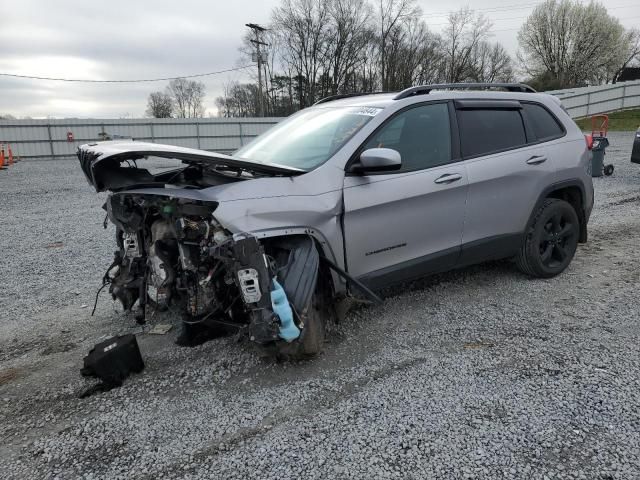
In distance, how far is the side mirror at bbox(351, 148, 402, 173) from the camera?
328 cm

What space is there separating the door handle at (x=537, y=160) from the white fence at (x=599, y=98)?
28364 mm

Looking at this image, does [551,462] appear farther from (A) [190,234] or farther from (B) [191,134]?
(B) [191,134]

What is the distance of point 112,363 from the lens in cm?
313

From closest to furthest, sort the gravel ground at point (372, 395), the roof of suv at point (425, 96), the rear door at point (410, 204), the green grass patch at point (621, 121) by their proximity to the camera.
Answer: the gravel ground at point (372, 395) < the rear door at point (410, 204) < the roof of suv at point (425, 96) < the green grass patch at point (621, 121)

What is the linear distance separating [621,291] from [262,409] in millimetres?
3648

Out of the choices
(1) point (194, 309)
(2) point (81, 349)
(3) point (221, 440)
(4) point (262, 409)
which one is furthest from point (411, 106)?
(2) point (81, 349)

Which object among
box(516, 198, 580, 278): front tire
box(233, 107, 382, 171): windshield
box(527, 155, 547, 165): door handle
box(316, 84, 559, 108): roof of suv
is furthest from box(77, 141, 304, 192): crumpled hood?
box(516, 198, 580, 278): front tire

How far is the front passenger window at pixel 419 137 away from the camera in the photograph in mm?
3730

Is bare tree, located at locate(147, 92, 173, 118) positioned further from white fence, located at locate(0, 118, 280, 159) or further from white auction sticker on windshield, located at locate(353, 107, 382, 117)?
white auction sticker on windshield, located at locate(353, 107, 382, 117)

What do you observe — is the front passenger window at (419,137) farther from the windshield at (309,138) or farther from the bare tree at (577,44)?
the bare tree at (577,44)

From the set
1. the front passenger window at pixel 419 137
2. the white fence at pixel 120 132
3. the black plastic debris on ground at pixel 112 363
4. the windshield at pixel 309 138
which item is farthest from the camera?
the white fence at pixel 120 132

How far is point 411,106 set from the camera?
3883 millimetres

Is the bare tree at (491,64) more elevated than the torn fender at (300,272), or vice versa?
the bare tree at (491,64)

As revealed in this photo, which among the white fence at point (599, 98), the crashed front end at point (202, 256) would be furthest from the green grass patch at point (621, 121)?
the crashed front end at point (202, 256)
